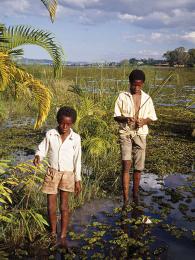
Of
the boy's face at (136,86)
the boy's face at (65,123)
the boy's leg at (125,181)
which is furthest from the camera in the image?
the boy's leg at (125,181)

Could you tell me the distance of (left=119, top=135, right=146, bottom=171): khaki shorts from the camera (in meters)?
5.92

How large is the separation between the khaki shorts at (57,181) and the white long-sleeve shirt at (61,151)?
2.4 inches

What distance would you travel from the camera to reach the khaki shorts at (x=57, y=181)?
4.56 metres

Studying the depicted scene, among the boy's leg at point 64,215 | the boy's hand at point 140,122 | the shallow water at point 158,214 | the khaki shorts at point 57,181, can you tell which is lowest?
the shallow water at point 158,214

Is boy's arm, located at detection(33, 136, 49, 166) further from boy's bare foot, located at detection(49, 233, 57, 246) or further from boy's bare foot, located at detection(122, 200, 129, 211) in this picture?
boy's bare foot, located at detection(122, 200, 129, 211)

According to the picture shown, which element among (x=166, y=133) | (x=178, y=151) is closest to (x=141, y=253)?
(x=178, y=151)

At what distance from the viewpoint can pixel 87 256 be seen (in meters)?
4.37

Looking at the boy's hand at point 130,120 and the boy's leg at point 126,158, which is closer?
the boy's hand at point 130,120

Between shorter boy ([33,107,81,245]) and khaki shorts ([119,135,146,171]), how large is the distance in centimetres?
145

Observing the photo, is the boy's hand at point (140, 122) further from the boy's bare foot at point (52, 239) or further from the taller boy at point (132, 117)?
the boy's bare foot at point (52, 239)

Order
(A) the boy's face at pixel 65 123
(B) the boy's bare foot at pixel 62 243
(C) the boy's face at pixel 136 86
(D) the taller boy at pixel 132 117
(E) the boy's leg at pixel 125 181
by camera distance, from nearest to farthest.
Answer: (A) the boy's face at pixel 65 123 < (B) the boy's bare foot at pixel 62 243 < (C) the boy's face at pixel 136 86 < (D) the taller boy at pixel 132 117 < (E) the boy's leg at pixel 125 181

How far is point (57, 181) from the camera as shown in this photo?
459 centimetres

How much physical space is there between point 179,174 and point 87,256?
3.87 meters

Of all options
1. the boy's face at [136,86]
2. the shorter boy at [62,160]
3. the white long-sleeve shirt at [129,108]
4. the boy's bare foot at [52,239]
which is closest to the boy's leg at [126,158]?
the white long-sleeve shirt at [129,108]
